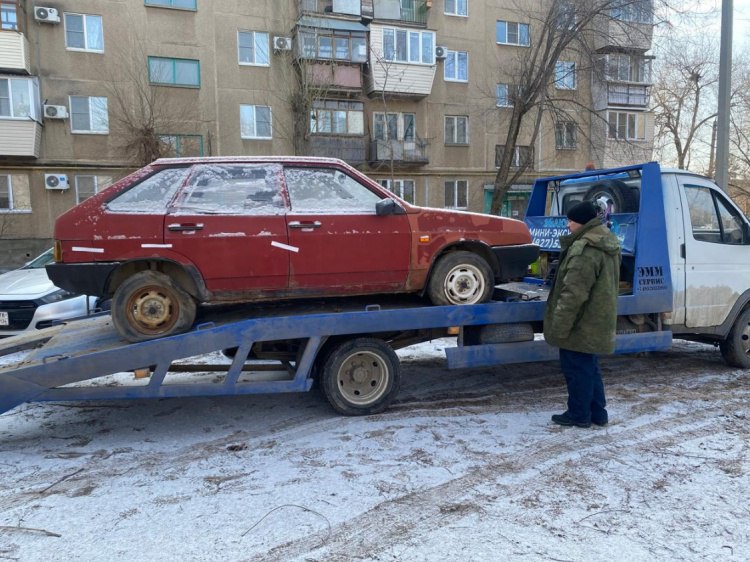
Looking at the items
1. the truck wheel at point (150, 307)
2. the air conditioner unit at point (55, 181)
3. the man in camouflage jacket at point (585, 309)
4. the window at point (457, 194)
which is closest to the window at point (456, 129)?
the window at point (457, 194)

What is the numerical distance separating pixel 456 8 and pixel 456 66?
271 cm

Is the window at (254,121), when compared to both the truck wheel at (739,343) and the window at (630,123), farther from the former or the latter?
the truck wheel at (739,343)

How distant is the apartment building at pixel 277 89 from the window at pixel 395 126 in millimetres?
64

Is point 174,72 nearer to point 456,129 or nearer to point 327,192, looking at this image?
point 456,129

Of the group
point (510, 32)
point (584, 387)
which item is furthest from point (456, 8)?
point (584, 387)

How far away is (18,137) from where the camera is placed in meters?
19.5

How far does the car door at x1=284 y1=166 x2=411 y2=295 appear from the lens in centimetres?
469

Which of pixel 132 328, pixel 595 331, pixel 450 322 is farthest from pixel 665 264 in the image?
pixel 132 328

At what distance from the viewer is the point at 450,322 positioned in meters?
4.99

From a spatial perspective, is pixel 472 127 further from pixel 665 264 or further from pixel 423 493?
pixel 423 493

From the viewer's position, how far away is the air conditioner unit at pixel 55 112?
19852 mm

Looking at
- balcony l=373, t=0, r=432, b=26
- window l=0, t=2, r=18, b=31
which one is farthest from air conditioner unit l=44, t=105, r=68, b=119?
balcony l=373, t=0, r=432, b=26

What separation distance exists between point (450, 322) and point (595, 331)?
1.24 metres

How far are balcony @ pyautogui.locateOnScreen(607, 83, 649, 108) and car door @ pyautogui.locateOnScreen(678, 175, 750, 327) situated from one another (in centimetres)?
2325
